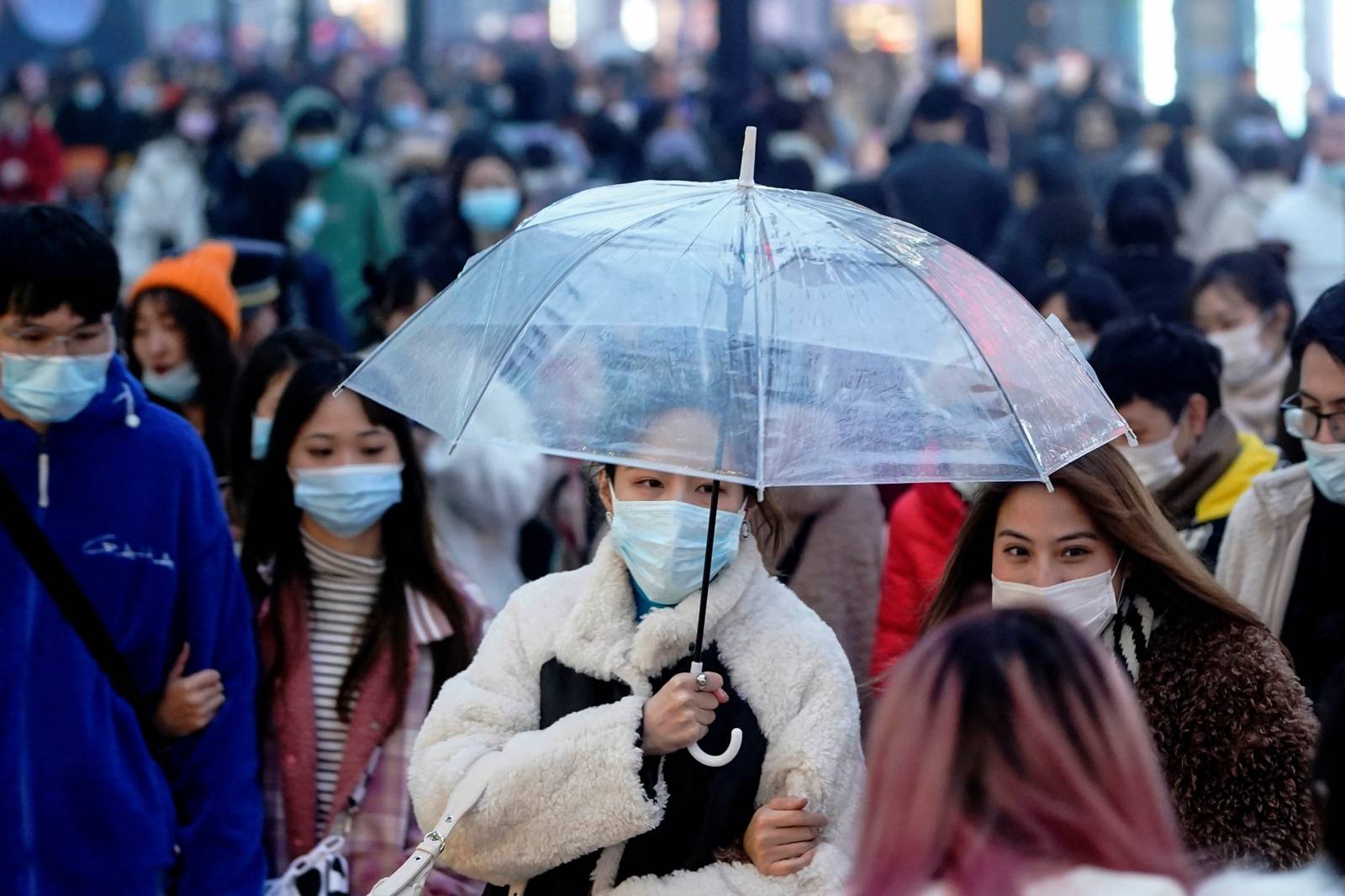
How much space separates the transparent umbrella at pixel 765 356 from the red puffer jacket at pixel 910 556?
1.43m

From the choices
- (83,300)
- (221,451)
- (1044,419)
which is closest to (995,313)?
(1044,419)

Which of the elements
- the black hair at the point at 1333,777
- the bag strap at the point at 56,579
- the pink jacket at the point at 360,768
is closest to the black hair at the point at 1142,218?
the pink jacket at the point at 360,768

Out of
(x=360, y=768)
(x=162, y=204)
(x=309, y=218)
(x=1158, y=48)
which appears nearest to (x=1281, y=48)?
(x=1158, y=48)

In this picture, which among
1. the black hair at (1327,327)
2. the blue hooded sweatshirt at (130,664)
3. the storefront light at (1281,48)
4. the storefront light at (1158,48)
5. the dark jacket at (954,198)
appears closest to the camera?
the blue hooded sweatshirt at (130,664)

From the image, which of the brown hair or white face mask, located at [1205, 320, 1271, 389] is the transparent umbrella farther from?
white face mask, located at [1205, 320, 1271, 389]

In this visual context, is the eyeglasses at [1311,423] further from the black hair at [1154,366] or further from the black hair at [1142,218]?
the black hair at [1142,218]

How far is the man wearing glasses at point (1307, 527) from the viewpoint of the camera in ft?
14.0

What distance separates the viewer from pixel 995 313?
11.6 ft

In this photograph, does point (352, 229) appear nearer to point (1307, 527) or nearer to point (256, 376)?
point (256, 376)

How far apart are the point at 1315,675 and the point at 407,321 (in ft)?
7.01

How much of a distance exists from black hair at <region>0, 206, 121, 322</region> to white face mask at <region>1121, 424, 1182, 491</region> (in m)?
2.56

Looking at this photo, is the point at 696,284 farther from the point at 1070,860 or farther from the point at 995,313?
the point at 1070,860

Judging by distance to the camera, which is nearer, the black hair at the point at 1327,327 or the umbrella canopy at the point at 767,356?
the umbrella canopy at the point at 767,356

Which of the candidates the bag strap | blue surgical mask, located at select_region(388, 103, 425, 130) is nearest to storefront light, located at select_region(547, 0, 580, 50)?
blue surgical mask, located at select_region(388, 103, 425, 130)
